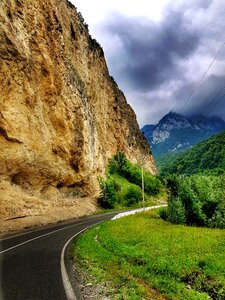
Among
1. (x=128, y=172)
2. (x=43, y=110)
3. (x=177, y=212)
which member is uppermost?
(x=43, y=110)

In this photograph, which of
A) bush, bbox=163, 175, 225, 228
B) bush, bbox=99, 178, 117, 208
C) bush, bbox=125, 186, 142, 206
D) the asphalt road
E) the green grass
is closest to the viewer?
the asphalt road

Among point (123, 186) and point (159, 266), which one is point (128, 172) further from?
point (159, 266)

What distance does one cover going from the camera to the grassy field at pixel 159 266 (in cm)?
924

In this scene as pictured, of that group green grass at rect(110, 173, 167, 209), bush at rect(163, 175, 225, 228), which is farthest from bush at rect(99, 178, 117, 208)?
bush at rect(163, 175, 225, 228)

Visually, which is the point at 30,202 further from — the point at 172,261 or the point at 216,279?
the point at 216,279

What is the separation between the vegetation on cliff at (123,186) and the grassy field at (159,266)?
117ft

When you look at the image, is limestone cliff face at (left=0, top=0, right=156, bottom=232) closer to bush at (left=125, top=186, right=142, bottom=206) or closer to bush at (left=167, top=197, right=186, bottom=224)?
bush at (left=125, top=186, right=142, bottom=206)

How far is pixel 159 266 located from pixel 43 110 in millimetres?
31219

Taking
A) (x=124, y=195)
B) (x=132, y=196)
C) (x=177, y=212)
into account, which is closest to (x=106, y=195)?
(x=124, y=195)

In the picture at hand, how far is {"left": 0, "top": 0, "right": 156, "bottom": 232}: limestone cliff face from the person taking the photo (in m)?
31.7

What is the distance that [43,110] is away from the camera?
39469mm

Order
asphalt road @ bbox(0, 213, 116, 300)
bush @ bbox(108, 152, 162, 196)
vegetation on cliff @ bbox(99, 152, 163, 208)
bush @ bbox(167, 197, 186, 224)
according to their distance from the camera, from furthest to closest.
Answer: bush @ bbox(108, 152, 162, 196) < vegetation on cliff @ bbox(99, 152, 163, 208) < bush @ bbox(167, 197, 186, 224) < asphalt road @ bbox(0, 213, 116, 300)

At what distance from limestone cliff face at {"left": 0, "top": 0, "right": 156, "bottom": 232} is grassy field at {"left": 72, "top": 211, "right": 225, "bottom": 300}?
1568 cm

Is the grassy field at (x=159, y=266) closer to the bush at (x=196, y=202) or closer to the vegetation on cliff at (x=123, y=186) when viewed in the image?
the bush at (x=196, y=202)
